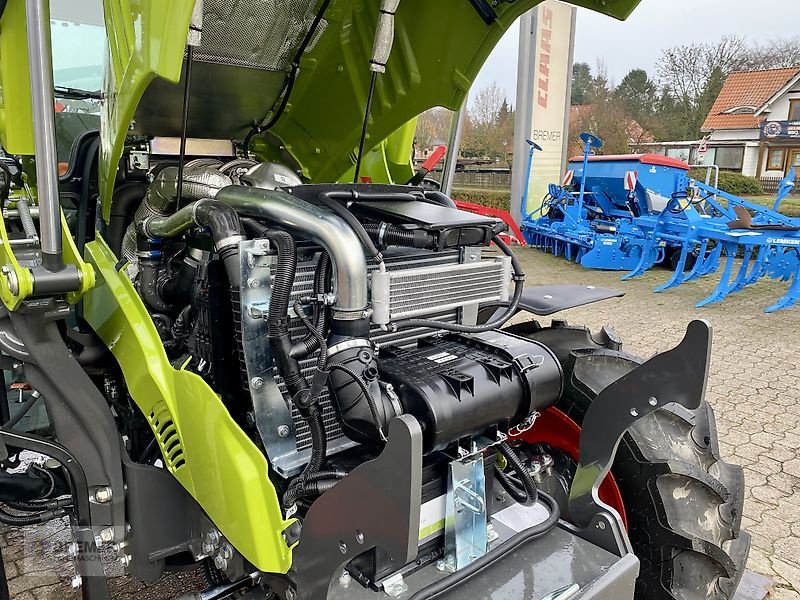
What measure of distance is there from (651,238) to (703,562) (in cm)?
799

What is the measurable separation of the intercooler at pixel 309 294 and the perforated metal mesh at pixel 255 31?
3.12 feet

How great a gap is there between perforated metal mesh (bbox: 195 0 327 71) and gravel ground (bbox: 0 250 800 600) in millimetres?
1718

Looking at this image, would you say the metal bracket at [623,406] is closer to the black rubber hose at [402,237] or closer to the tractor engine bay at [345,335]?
the tractor engine bay at [345,335]

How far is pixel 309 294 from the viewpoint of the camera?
1.80m

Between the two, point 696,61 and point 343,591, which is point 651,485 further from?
point 696,61

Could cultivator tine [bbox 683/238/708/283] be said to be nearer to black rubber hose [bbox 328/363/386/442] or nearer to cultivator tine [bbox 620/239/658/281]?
cultivator tine [bbox 620/239/658/281]

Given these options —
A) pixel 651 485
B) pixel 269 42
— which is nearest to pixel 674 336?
pixel 651 485

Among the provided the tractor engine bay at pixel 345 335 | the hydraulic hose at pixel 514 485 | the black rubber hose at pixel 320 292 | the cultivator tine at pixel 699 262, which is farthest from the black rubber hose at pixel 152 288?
the cultivator tine at pixel 699 262

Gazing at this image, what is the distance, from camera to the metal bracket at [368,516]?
1250 millimetres

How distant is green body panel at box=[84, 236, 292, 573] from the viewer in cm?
154

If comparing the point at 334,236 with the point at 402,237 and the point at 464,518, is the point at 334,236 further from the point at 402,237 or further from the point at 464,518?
→ the point at 464,518

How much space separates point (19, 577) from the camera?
277 cm

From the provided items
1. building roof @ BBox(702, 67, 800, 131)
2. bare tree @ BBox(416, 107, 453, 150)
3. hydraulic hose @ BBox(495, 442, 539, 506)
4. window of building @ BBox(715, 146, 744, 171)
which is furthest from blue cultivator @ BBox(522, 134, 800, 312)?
building roof @ BBox(702, 67, 800, 131)

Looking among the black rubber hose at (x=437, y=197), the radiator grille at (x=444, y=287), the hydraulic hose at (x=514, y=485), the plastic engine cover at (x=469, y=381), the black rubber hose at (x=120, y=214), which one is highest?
the black rubber hose at (x=437, y=197)
